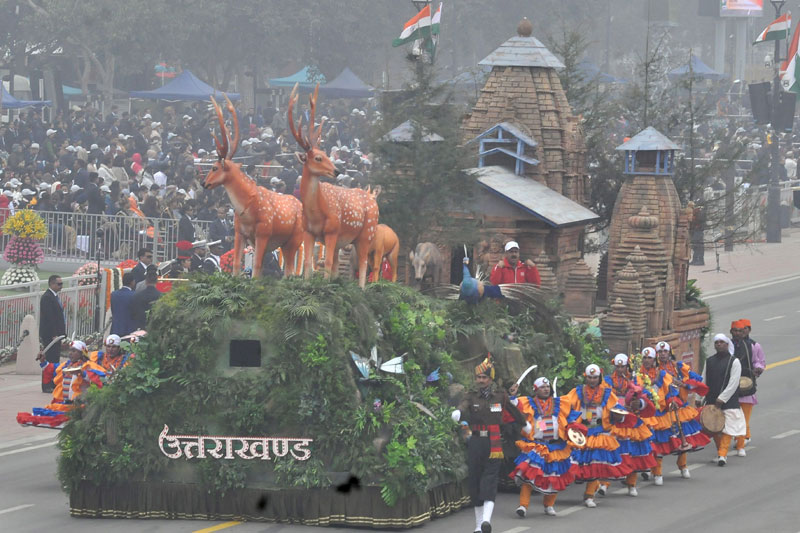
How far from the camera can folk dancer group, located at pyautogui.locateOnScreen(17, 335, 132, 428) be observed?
19.7 meters

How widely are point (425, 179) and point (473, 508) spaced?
653cm

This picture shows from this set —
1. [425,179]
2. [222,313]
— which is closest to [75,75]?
[425,179]

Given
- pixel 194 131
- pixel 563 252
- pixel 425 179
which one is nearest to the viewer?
pixel 425 179

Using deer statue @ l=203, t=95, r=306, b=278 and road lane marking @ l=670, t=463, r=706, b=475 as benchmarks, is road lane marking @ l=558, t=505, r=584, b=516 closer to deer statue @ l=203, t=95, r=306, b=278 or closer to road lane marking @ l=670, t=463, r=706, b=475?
road lane marking @ l=670, t=463, r=706, b=475

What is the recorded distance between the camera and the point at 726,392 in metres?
21.6

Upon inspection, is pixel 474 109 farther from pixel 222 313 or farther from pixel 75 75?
pixel 75 75

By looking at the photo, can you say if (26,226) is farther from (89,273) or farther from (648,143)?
(648,143)

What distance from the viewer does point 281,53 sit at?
79.4 metres

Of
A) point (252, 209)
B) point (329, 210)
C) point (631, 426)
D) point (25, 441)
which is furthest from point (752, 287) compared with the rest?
point (252, 209)

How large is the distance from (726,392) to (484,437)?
5512mm

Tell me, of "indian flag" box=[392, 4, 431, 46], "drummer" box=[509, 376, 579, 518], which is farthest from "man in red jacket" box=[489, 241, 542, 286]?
"indian flag" box=[392, 4, 431, 46]

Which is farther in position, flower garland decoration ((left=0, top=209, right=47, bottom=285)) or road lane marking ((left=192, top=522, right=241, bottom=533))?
flower garland decoration ((left=0, top=209, right=47, bottom=285))

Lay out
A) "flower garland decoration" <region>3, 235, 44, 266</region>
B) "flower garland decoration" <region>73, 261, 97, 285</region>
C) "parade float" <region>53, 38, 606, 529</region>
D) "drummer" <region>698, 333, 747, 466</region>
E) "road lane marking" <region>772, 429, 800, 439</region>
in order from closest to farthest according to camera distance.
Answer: "parade float" <region>53, 38, 606, 529</region> < "drummer" <region>698, 333, 747, 466</region> < "road lane marking" <region>772, 429, 800, 439</region> < "flower garland decoration" <region>73, 261, 97, 285</region> < "flower garland decoration" <region>3, 235, 44, 266</region>

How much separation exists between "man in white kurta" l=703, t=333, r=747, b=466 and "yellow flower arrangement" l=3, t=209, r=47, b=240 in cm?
1399
